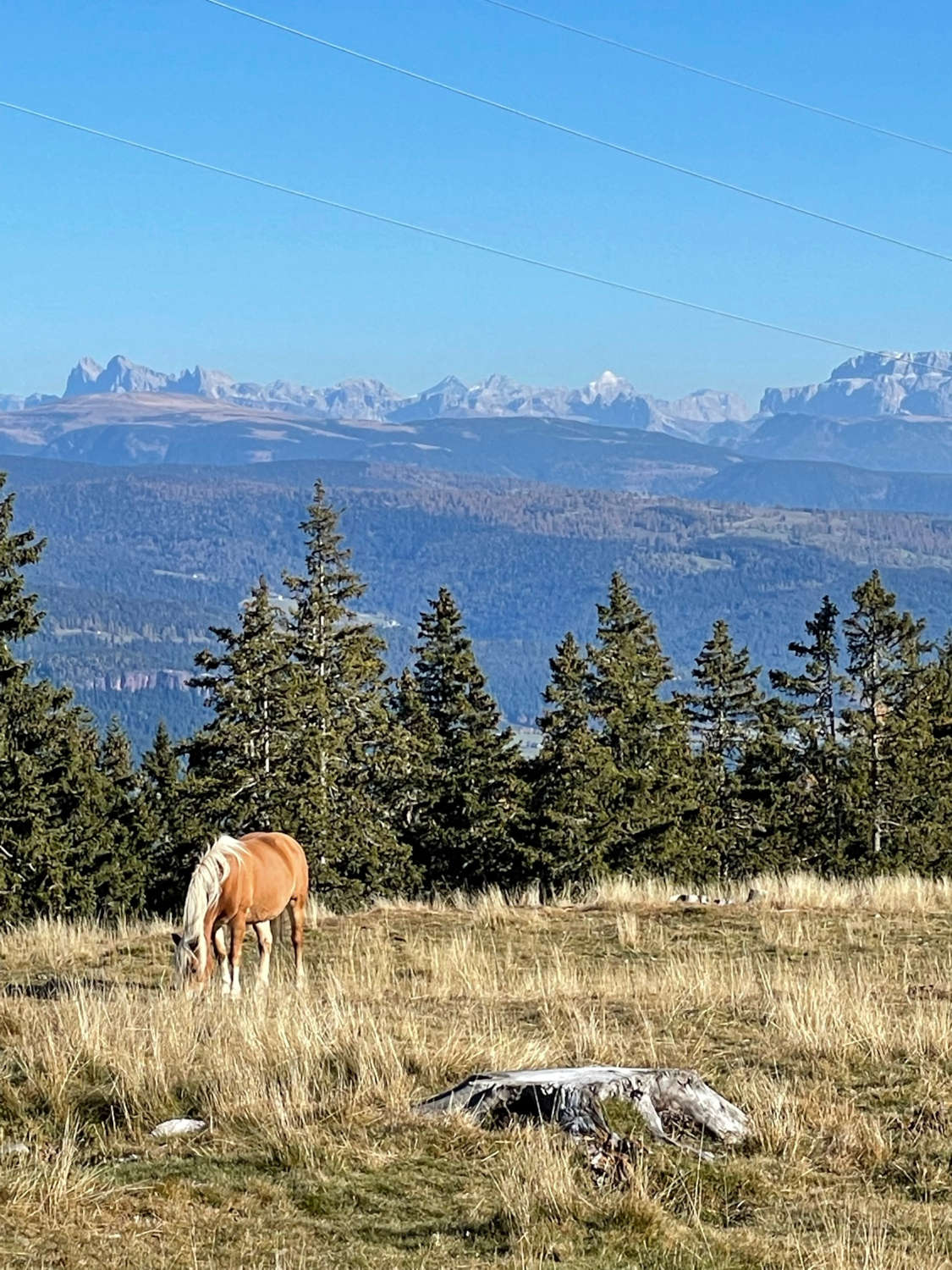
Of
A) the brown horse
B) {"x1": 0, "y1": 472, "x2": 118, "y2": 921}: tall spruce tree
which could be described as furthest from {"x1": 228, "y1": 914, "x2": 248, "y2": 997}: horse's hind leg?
{"x1": 0, "y1": 472, "x2": 118, "y2": 921}: tall spruce tree

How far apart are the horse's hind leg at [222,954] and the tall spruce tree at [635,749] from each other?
109 feet

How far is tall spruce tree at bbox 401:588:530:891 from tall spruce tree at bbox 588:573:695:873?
3.28m

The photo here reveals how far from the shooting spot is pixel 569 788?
4569cm

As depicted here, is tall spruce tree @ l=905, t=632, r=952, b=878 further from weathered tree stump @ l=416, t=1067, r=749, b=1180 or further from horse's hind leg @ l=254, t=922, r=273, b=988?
weathered tree stump @ l=416, t=1067, r=749, b=1180

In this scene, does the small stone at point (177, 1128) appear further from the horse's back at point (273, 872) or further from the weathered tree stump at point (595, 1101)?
the horse's back at point (273, 872)

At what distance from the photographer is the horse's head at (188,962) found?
12428mm

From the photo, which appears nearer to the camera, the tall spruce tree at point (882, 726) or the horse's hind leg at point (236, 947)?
the horse's hind leg at point (236, 947)

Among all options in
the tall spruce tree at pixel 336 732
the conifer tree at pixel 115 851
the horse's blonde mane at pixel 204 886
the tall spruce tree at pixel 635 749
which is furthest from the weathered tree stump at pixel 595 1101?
the conifer tree at pixel 115 851

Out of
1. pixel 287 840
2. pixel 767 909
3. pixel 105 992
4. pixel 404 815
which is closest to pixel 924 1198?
pixel 105 992

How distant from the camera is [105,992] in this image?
494 inches

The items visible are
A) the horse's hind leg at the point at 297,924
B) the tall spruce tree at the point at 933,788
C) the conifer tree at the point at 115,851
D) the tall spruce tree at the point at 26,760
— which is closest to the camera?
the horse's hind leg at the point at 297,924

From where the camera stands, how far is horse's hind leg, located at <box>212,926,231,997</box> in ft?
41.1

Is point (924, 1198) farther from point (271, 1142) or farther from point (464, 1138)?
point (271, 1142)

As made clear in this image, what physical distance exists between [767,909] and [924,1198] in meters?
11.9
